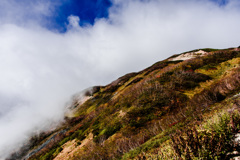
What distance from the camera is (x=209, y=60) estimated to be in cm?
2850

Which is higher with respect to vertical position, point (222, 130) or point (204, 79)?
point (222, 130)

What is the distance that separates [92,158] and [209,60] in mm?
31507

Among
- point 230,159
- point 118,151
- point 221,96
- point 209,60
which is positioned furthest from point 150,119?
point 209,60

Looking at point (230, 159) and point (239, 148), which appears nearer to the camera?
point (230, 159)

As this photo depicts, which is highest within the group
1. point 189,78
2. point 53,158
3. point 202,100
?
point 189,78

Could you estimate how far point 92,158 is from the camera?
12570 mm

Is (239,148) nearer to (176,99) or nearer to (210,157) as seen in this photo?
(210,157)

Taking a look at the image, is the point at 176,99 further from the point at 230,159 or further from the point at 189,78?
the point at 230,159

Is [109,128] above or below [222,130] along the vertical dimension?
below

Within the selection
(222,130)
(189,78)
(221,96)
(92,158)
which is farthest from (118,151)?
(189,78)

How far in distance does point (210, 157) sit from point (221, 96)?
12246 millimetres

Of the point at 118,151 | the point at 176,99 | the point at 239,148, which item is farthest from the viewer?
the point at 176,99

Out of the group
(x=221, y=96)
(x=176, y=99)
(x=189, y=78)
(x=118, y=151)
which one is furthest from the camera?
(x=189, y=78)

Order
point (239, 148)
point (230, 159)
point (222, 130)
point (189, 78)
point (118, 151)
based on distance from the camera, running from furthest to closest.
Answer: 1. point (189, 78)
2. point (118, 151)
3. point (222, 130)
4. point (239, 148)
5. point (230, 159)
